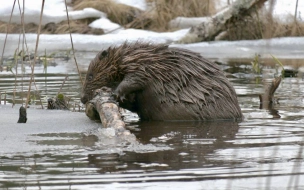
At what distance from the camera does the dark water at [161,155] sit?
367 cm

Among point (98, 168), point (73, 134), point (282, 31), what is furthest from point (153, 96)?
point (282, 31)

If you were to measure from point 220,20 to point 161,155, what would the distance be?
28.3 feet

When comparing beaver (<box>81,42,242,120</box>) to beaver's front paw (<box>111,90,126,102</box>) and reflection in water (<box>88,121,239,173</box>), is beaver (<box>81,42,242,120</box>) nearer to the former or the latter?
beaver's front paw (<box>111,90,126,102</box>)

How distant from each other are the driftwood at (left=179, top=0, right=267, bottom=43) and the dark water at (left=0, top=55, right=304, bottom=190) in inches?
242

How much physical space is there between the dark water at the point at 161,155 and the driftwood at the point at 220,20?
6.14 m

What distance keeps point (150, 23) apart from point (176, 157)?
10.6 metres

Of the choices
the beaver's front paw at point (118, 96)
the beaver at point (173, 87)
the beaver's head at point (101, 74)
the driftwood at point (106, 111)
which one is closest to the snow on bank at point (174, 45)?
the beaver's head at point (101, 74)

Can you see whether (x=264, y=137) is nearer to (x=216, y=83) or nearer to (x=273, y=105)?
(x=216, y=83)

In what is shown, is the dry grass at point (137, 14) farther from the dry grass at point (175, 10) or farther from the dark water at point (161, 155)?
the dark water at point (161, 155)

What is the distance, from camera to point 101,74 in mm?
6098

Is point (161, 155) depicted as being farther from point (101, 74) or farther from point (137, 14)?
point (137, 14)

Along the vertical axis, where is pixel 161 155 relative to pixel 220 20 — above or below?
below

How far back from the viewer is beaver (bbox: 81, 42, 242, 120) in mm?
5836

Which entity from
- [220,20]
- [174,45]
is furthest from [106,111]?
[220,20]
